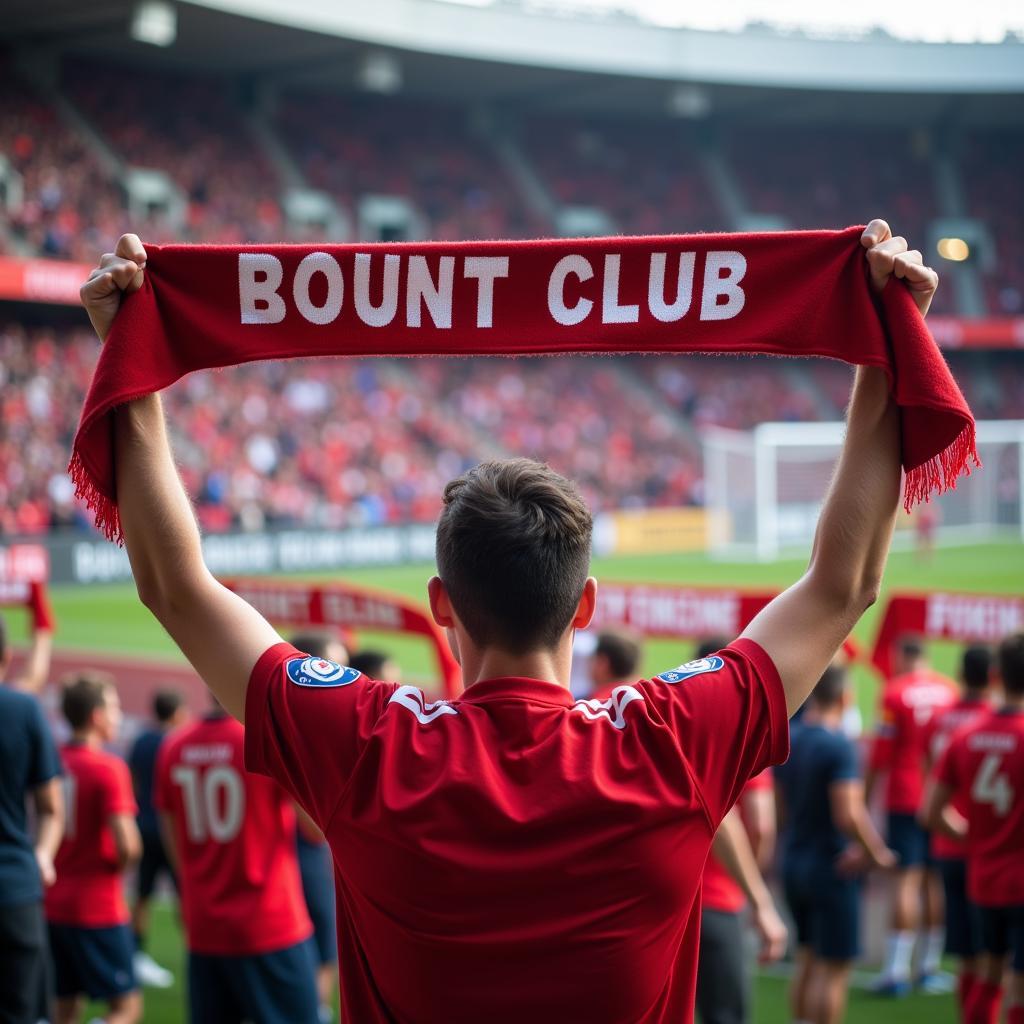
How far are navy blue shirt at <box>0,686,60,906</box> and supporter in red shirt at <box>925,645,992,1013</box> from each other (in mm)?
3594

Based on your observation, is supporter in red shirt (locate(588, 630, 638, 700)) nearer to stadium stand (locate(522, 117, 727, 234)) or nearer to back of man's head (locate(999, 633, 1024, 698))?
back of man's head (locate(999, 633, 1024, 698))

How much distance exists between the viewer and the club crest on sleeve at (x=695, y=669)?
185 cm

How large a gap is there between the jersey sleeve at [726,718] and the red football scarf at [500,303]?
40 cm

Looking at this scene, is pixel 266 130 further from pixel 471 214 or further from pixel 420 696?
pixel 420 696

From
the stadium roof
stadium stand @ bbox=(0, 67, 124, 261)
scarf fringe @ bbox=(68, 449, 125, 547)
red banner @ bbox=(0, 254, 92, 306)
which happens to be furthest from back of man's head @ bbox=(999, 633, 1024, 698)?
the stadium roof

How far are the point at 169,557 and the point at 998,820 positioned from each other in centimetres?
399

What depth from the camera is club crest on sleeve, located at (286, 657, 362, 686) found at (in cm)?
184

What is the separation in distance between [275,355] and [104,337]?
260mm

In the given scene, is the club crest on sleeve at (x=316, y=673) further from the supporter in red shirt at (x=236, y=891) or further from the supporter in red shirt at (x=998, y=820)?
the supporter in red shirt at (x=998, y=820)

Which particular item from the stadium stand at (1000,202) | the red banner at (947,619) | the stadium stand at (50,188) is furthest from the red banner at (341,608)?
the stadium stand at (1000,202)

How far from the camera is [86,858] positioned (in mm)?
5562

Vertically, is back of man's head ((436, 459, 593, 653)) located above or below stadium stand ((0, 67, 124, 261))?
below

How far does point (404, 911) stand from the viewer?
1.72m

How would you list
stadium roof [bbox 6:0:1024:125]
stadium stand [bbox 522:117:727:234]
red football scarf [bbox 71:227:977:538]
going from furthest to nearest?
stadium stand [bbox 522:117:727:234] < stadium roof [bbox 6:0:1024:125] < red football scarf [bbox 71:227:977:538]
